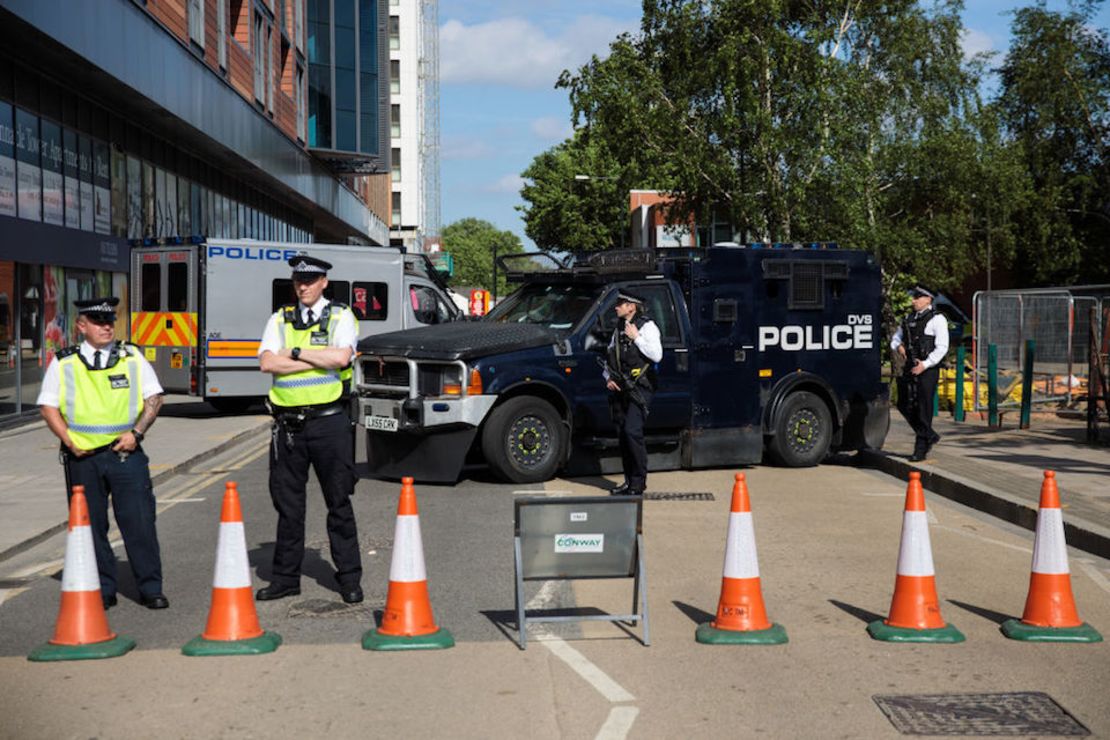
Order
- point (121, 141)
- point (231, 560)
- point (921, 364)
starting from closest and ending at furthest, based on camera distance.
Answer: point (231, 560) < point (921, 364) < point (121, 141)

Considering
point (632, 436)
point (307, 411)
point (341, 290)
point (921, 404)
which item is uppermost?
point (341, 290)

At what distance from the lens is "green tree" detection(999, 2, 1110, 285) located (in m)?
55.7

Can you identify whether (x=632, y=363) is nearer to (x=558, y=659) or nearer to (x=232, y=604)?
(x=558, y=659)

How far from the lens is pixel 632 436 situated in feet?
38.5

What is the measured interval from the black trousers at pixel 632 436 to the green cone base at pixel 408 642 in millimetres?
5172

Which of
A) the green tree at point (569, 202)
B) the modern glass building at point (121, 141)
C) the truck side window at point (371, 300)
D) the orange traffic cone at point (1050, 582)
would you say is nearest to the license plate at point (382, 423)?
the orange traffic cone at point (1050, 582)

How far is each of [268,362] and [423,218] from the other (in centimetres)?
11758

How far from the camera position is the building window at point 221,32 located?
31.9 m

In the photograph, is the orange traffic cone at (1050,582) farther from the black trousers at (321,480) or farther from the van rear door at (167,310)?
the van rear door at (167,310)

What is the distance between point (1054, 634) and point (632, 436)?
5.22 m

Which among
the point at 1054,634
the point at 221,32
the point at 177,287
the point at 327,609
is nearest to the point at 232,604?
the point at 327,609

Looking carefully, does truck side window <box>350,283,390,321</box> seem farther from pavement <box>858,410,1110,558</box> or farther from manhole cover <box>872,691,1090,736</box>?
manhole cover <box>872,691,1090,736</box>

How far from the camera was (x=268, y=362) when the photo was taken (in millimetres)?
7637

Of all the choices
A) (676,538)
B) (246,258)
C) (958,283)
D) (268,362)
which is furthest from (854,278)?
(958,283)
